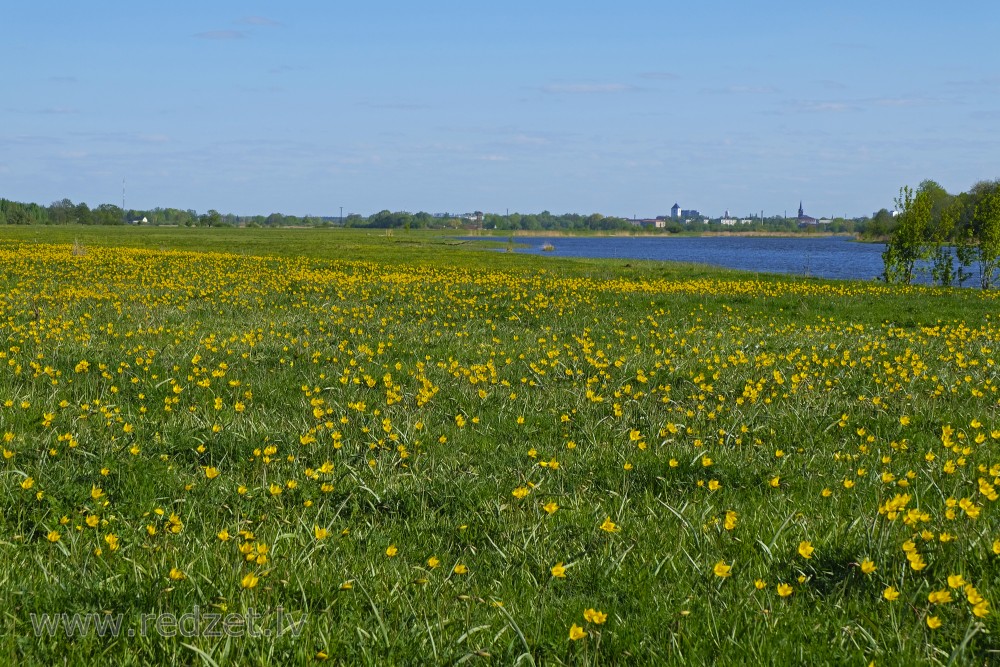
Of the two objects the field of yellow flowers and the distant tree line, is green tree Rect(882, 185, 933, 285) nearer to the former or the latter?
the distant tree line

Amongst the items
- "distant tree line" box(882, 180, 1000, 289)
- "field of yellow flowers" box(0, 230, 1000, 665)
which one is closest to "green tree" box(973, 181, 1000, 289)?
"distant tree line" box(882, 180, 1000, 289)

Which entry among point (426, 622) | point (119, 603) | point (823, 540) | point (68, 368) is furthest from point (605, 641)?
point (68, 368)

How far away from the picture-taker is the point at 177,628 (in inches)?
132

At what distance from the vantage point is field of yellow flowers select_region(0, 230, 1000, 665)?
11.0ft

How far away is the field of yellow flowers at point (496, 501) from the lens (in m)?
3.35

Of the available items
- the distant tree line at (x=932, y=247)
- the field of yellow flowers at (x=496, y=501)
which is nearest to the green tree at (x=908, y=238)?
the distant tree line at (x=932, y=247)

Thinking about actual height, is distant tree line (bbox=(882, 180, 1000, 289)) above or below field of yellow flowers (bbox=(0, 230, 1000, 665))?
above

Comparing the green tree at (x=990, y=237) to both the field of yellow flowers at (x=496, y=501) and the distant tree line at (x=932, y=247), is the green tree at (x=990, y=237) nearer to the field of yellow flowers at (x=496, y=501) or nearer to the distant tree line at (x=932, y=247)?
the distant tree line at (x=932, y=247)

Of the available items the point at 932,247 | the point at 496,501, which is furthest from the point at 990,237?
the point at 496,501

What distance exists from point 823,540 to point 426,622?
237 centimetres

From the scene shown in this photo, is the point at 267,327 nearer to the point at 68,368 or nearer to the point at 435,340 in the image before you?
the point at 435,340

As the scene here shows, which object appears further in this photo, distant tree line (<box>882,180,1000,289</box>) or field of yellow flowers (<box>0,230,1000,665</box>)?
distant tree line (<box>882,180,1000,289</box>)

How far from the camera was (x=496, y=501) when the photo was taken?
493 cm

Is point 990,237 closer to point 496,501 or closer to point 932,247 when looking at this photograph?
point 932,247
